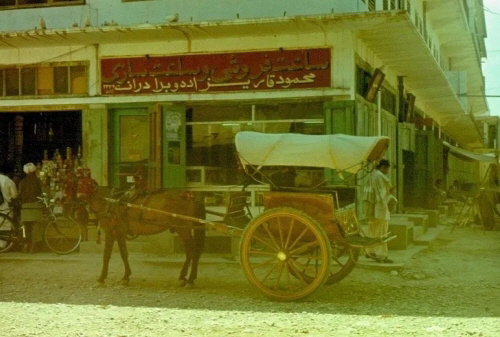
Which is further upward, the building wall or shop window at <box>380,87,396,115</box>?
the building wall

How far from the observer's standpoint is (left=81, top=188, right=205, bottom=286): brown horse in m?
9.30

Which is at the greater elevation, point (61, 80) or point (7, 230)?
point (61, 80)

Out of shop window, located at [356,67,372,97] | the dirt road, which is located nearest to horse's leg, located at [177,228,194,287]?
the dirt road

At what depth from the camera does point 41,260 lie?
1203 cm

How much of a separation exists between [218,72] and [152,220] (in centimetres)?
496

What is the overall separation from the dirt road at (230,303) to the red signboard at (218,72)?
3.55 metres

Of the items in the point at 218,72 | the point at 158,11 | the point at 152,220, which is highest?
the point at 158,11

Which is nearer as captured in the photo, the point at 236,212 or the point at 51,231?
the point at 236,212

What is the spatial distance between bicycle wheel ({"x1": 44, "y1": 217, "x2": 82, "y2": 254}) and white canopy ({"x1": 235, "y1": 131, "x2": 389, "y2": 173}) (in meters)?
5.12

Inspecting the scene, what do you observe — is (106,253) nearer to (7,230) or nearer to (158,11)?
(7,230)

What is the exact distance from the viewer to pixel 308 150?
27.6 feet

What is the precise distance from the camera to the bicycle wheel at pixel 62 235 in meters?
12.6

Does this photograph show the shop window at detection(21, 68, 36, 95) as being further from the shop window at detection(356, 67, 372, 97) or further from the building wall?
the shop window at detection(356, 67, 372, 97)

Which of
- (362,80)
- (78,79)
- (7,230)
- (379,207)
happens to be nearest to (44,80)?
(78,79)
